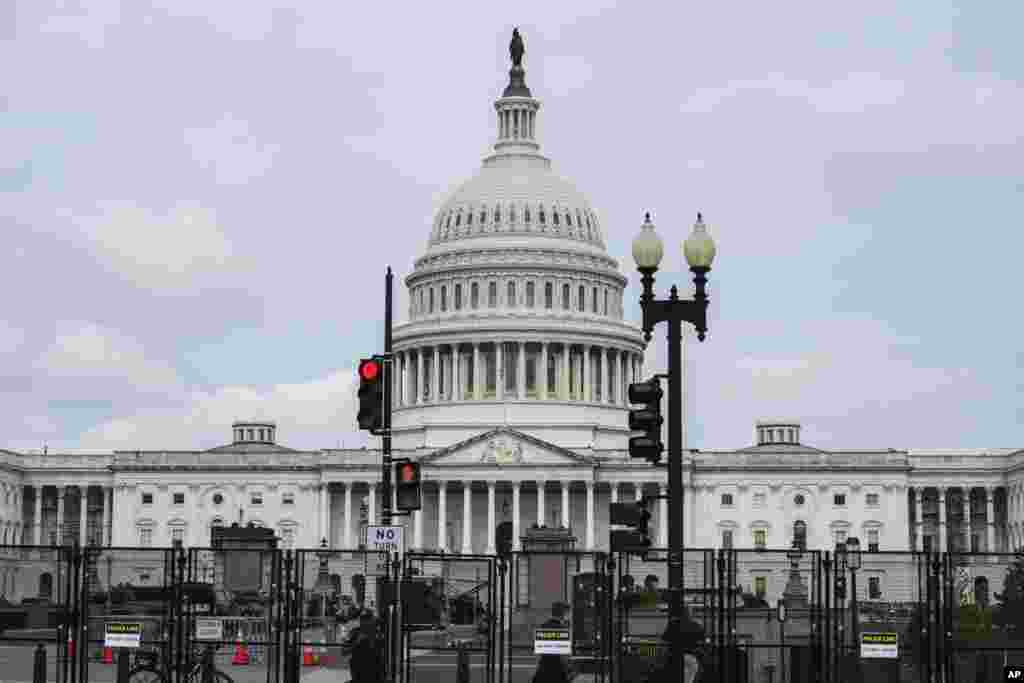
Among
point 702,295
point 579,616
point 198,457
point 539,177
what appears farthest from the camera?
point 539,177

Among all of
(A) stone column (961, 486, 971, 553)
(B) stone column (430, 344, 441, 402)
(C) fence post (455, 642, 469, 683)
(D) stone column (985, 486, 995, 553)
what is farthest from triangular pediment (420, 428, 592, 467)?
(C) fence post (455, 642, 469, 683)

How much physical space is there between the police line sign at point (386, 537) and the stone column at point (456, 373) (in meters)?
134

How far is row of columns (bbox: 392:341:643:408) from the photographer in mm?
187250

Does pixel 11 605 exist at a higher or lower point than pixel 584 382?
lower

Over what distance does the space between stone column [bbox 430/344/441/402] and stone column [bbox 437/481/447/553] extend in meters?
16.8

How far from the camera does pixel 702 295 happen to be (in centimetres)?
4347

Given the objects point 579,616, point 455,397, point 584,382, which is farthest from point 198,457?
point 579,616

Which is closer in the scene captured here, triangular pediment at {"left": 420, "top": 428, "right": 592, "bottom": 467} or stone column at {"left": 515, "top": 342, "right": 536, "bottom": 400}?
triangular pediment at {"left": 420, "top": 428, "right": 592, "bottom": 467}

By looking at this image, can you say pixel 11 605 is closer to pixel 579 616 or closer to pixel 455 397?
pixel 579 616

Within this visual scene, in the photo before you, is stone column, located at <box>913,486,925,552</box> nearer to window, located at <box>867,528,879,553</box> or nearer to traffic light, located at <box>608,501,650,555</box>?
window, located at <box>867,528,879,553</box>

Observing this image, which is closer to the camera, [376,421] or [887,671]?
[887,671]

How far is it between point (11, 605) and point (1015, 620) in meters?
21.8

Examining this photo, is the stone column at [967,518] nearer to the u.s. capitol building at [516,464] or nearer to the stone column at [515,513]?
the u.s. capitol building at [516,464]

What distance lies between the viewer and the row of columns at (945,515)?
584ft
